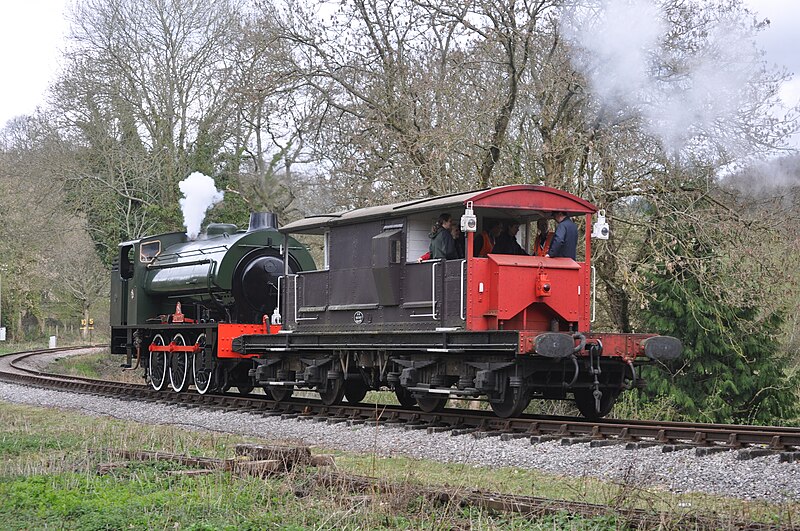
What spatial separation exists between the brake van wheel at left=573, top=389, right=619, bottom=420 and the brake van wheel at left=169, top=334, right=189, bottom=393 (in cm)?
859

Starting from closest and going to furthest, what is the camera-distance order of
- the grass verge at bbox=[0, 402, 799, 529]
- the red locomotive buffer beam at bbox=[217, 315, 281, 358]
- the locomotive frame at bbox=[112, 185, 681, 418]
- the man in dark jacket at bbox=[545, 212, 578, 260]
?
the grass verge at bbox=[0, 402, 799, 529], the locomotive frame at bbox=[112, 185, 681, 418], the man in dark jacket at bbox=[545, 212, 578, 260], the red locomotive buffer beam at bbox=[217, 315, 281, 358]

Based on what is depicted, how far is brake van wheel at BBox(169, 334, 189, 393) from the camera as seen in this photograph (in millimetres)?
19188

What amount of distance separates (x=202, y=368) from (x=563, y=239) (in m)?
8.29

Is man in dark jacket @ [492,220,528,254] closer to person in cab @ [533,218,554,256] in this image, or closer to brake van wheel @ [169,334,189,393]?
person in cab @ [533,218,554,256]

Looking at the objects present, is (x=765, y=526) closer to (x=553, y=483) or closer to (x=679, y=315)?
(x=553, y=483)

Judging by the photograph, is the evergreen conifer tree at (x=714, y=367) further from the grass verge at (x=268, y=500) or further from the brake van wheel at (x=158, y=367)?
the grass verge at (x=268, y=500)

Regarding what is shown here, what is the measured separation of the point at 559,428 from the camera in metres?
11.6

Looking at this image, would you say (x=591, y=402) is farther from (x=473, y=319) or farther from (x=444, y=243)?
(x=444, y=243)

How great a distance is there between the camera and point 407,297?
1357 centimetres

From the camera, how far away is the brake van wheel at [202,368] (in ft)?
59.5

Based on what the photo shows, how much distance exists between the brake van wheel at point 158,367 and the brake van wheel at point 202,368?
1531mm

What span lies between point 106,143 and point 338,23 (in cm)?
1727

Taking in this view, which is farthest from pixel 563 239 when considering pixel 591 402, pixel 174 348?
pixel 174 348

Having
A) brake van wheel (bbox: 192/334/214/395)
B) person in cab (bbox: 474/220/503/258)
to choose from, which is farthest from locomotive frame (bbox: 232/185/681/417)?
brake van wheel (bbox: 192/334/214/395)
